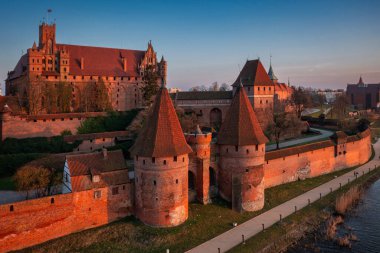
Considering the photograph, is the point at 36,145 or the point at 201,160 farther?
the point at 36,145

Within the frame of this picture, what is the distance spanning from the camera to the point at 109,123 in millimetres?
42906

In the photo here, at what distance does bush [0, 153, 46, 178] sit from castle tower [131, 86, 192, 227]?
13673 millimetres

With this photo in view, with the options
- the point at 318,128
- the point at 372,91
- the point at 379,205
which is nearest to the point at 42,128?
the point at 379,205

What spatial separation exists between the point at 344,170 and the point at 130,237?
2832cm

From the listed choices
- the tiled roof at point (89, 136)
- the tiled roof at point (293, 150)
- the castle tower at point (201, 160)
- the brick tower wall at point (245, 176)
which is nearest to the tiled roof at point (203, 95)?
the tiled roof at point (89, 136)

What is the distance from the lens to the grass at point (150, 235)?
19234 mm

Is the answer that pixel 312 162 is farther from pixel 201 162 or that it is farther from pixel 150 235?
pixel 150 235

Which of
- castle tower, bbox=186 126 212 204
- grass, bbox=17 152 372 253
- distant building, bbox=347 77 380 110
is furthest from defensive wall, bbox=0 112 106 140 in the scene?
distant building, bbox=347 77 380 110

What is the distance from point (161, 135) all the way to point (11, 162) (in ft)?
54.0

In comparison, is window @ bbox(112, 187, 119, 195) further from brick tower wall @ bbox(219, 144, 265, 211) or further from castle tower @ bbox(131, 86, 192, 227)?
brick tower wall @ bbox(219, 144, 265, 211)

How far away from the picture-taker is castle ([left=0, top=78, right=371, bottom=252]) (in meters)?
19.6

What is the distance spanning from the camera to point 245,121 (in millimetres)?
25266

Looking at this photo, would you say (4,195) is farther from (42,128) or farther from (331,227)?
(331,227)

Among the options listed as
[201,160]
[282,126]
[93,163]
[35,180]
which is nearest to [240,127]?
[201,160]
